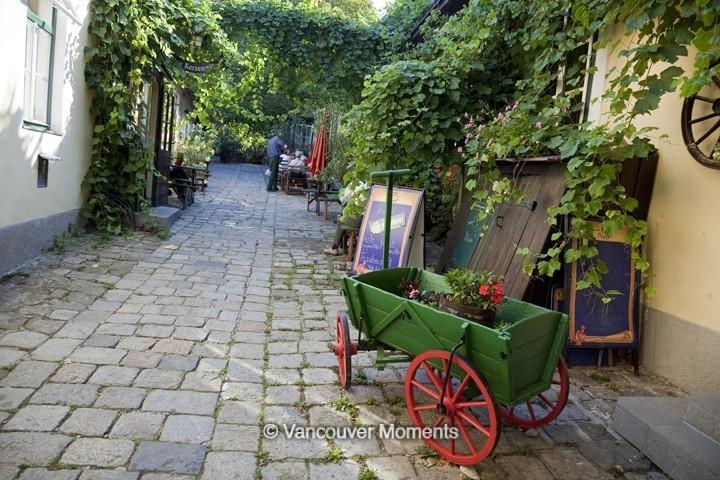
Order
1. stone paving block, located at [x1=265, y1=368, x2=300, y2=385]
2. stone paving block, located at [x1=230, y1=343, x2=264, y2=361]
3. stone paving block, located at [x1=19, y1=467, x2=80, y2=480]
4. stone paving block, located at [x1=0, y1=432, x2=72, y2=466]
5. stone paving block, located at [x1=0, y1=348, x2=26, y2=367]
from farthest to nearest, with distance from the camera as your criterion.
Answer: stone paving block, located at [x1=230, y1=343, x2=264, y2=361] < stone paving block, located at [x1=265, y1=368, x2=300, y2=385] < stone paving block, located at [x1=0, y1=348, x2=26, y2=367] < stone paving block, located at [x1=0, y1=432, x2=72, y2=466] < stone paving block, located at [x1=19, y1=467, x2=80, y2=480]

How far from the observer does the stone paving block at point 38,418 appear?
2.68 metres

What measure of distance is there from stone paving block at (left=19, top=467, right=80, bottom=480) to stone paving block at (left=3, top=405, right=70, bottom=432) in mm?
348

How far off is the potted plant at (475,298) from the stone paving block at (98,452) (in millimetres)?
1805

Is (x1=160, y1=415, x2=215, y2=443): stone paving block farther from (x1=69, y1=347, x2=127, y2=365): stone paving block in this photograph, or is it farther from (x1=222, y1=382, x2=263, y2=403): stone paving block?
(x1=69, y1=347, x2=127, y2=365): stone paving block

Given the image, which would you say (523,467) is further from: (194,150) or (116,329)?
(194,150)

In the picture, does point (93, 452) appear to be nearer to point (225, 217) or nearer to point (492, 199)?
point (492, 199)

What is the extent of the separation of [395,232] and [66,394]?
3.38 metres

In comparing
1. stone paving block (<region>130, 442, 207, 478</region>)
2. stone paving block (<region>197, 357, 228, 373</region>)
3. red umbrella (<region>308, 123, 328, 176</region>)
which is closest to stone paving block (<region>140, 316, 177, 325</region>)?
stone paving block (<region>197, 357, 228, 373</region>)

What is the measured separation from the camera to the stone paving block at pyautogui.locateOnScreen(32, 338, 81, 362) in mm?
3512

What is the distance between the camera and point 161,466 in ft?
8.11

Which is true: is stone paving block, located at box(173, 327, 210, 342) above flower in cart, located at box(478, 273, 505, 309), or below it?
below

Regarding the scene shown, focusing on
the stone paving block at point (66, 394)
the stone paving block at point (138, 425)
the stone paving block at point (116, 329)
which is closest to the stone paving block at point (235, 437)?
the stone paving block at point (138, 425)

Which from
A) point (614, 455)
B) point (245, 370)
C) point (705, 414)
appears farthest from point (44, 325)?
point (705, 414)

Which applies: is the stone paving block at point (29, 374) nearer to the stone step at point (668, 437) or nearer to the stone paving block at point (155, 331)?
the stone paving block at point (155, 331)
